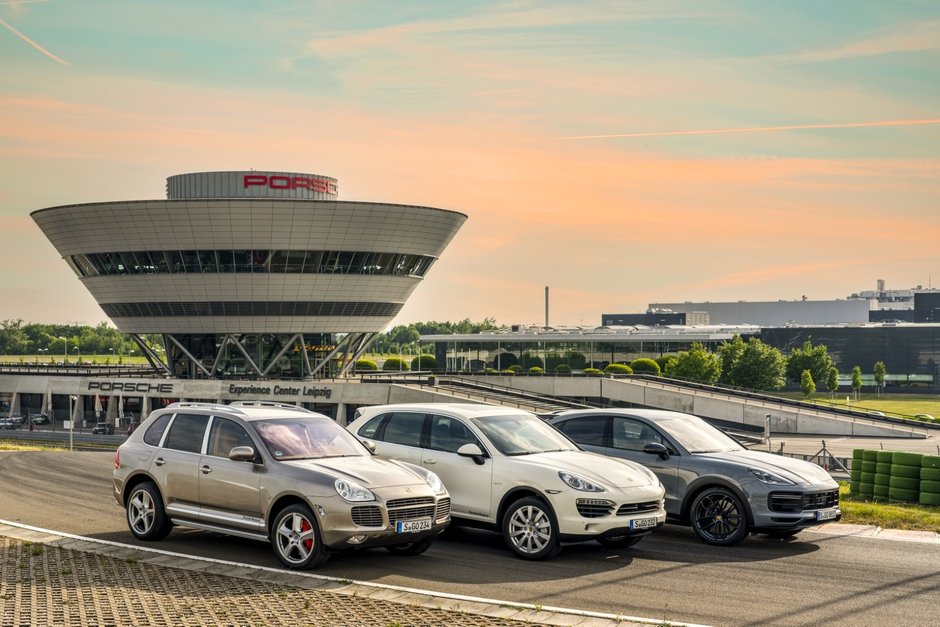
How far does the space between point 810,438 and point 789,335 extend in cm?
6061

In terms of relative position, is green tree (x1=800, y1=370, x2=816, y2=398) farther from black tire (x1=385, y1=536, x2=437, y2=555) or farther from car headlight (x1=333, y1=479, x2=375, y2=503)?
car headlight (x1=333, y1=479, x2=375, y2=503)

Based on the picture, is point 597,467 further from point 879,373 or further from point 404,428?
point 879,373

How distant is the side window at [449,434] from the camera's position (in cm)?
1416

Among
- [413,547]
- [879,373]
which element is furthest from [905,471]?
[879,373]

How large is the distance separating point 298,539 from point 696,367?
276 feet

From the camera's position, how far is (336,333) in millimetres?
80562

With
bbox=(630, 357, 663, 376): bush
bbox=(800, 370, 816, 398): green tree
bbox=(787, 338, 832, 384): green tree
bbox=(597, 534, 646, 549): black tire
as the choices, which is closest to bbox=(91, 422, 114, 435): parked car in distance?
bbox=(630, 357, 663, 376): bush

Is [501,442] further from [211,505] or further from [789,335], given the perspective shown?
[789,335]

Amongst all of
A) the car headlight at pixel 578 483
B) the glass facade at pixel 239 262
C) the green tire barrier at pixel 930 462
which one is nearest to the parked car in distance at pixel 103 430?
the glass facade at pixel 239 262

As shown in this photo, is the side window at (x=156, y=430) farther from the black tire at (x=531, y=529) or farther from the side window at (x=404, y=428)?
the black tire at (x=531, y=529)

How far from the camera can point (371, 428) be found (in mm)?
15164

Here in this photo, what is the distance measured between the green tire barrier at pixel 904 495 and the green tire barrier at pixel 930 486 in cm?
26

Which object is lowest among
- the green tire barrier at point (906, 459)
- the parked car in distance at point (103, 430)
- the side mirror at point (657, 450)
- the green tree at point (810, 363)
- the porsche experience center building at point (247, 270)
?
the parked car in distance at point (103, 430)

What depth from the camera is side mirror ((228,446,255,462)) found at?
12.7m
